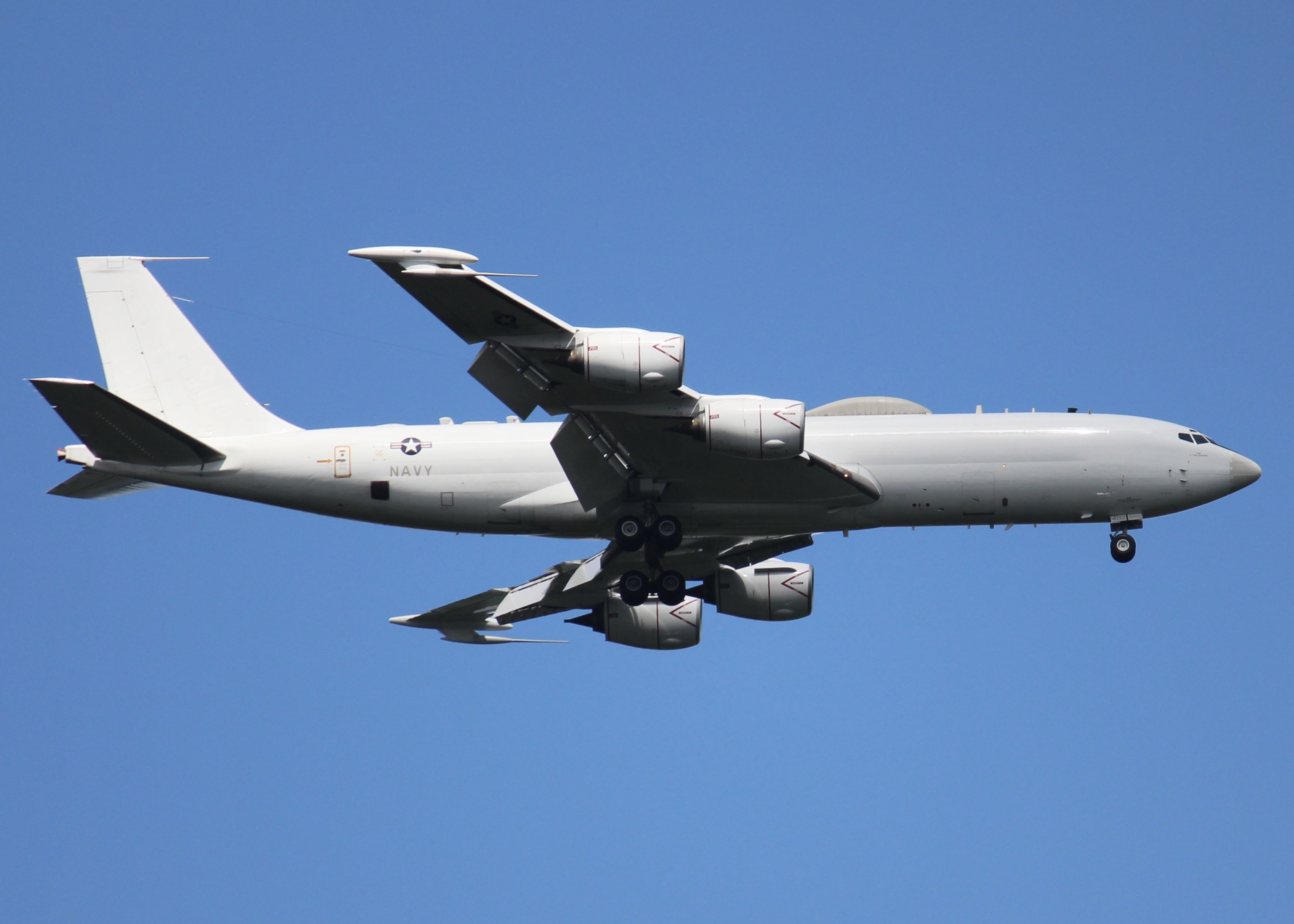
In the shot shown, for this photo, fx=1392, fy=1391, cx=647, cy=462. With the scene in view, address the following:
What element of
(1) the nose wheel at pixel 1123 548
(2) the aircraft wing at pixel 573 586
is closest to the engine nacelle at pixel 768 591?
(2) the aircraft wing at pixel 573 586

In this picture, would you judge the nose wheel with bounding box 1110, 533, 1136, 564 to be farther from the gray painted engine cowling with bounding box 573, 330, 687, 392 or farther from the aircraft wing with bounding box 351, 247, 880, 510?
the gray painted engine cowling with bounding box 573, 330, 687, 392

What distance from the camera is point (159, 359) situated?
37656 mm

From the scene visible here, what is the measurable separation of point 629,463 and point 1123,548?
506 inches

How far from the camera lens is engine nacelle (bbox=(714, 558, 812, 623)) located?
38.6 meters

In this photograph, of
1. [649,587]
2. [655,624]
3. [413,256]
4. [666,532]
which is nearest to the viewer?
[413,256]

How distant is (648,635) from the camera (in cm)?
3853

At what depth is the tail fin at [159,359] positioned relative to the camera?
122 feet

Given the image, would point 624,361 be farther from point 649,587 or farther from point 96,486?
point 96,486

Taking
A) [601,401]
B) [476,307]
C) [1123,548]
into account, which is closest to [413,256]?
[476,307]

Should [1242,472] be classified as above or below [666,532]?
above

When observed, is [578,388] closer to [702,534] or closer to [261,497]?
[702,534]

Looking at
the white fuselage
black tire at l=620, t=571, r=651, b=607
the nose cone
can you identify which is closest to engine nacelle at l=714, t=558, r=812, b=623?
the white fuselage

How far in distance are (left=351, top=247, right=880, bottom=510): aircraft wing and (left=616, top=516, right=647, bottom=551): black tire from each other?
1.75 ft

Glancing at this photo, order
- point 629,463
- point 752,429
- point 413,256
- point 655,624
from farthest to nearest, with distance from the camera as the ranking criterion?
point 655,624, point 629,463, point 752,429, point 413,256
